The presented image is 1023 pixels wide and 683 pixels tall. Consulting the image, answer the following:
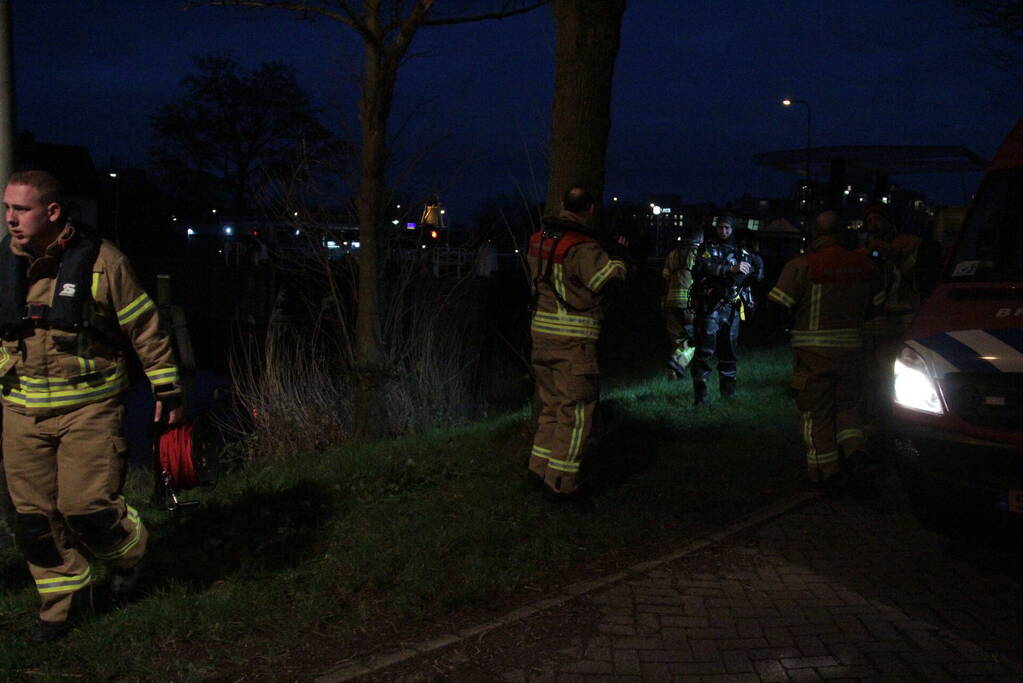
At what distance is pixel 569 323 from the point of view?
219 inches

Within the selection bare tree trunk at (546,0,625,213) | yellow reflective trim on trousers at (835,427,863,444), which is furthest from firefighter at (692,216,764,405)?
bare tree trunk at (546,0,625,213)

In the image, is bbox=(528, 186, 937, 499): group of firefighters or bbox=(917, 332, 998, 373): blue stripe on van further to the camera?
bbox=(528, 186, 937, 499): group of firefighters

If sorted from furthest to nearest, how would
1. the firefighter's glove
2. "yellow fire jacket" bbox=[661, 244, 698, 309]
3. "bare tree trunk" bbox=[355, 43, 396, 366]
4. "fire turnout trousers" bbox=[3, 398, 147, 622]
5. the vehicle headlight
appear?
"yellow fire jacket" bbox=[661, 244, 698, 309], the firefighter's glove, "bare tree trunk" bbox=[355, 43, 396, 366], the vehicle headlight, "fire turnout trousers" bbox=[3, 398, 147, 622]

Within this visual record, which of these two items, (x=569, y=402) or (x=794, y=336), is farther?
(x=794, y=336)

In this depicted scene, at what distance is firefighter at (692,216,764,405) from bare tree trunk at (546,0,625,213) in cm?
309

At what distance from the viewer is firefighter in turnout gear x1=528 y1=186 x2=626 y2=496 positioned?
5516 millimetres

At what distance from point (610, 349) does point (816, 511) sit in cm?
1231

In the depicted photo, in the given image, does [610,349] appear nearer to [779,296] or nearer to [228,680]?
[779,296]

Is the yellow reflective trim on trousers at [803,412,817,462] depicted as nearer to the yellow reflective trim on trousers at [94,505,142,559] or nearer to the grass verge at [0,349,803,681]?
the grass verge at [0,349,803,681]

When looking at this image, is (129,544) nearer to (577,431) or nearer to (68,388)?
(68,388)

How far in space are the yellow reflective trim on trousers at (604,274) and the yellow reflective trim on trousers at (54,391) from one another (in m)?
2.69

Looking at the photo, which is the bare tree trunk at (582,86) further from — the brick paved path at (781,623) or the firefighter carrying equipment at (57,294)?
the firefighter carrying equipment at (57,294)

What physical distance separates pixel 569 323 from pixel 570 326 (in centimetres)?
2

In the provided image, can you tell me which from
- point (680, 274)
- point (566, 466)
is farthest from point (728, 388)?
point (566, 466)
